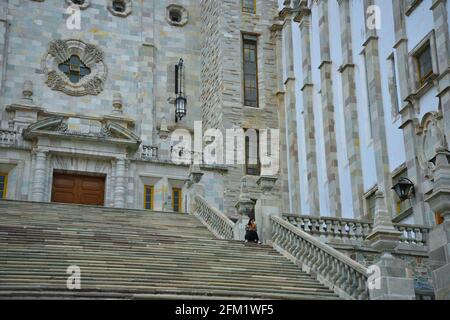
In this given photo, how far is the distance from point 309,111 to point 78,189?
9369 millimetres

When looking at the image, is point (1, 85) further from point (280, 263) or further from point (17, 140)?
A: point (280, 263)

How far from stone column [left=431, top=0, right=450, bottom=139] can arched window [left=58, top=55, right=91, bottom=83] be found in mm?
16308

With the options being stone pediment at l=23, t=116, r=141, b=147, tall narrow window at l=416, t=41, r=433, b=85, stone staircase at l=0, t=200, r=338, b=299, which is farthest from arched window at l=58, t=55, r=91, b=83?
tall narrow window at l=416, t=41, r=433, b=85

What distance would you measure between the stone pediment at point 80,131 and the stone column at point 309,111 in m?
6.54

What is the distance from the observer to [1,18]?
34.4 metres

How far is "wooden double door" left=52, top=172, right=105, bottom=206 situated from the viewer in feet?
102

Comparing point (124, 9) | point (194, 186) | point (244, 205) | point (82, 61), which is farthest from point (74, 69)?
point (244, 205)

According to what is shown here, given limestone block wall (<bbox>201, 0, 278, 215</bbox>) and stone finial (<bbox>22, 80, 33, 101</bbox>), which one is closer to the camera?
stone finial (<bbox>22, 80, 33, 101</bbox>)

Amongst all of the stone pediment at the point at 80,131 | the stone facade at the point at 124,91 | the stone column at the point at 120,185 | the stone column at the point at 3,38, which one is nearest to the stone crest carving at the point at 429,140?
the stone facade at the point at 124,91

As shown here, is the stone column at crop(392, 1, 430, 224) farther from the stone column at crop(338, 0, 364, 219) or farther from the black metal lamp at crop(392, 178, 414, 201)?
the stone column at crop(338, 0, 364, 219)

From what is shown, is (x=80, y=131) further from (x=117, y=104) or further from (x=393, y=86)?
(x=393, y=86)
